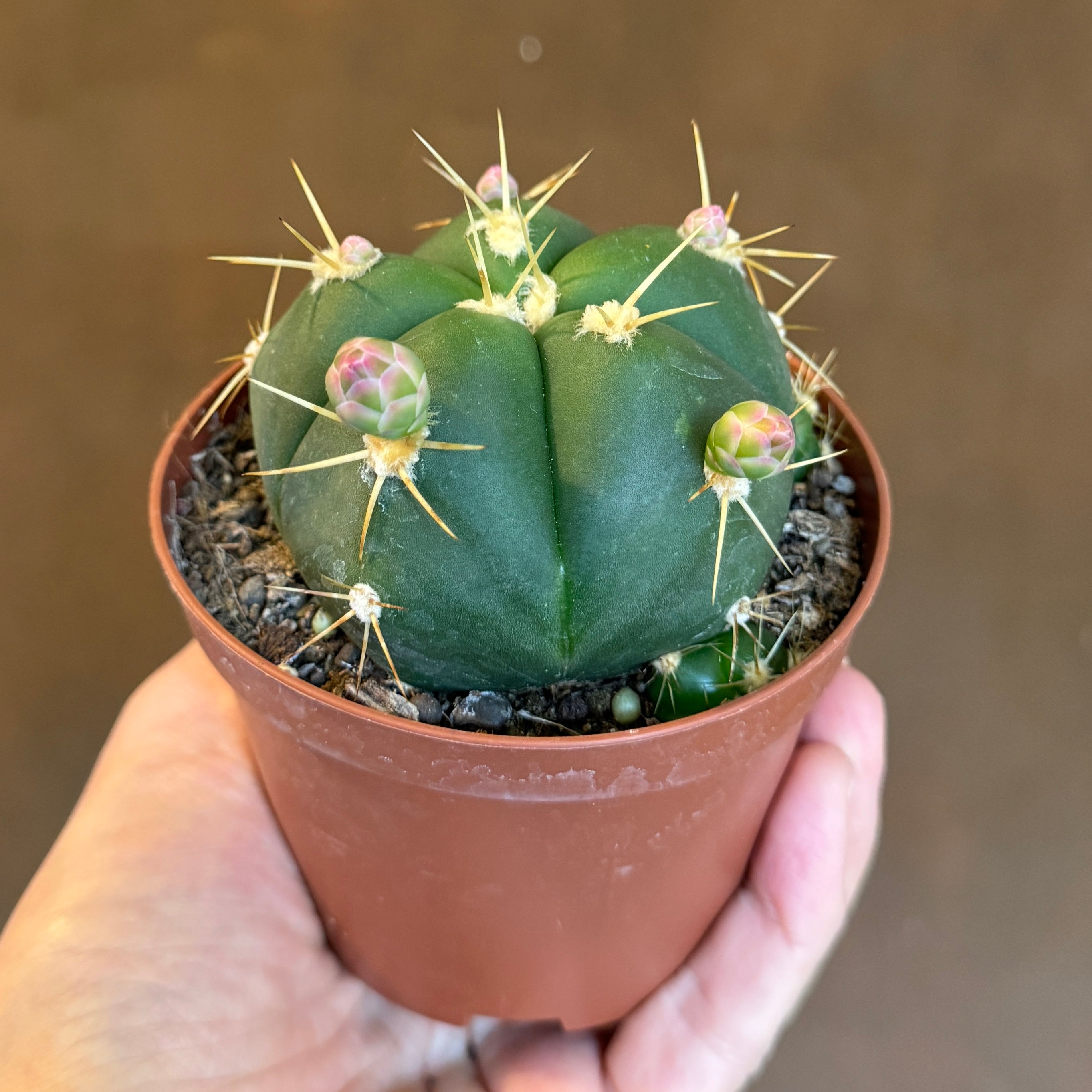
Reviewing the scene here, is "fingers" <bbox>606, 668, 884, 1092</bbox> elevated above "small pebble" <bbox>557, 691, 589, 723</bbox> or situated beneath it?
situated beneath

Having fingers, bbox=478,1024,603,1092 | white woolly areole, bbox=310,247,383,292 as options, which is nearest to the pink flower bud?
white woolly areole, bbox=310,247,383,292

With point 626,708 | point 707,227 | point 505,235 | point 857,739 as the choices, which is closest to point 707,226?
point 707,227

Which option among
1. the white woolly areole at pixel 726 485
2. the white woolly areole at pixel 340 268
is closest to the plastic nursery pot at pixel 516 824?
the white woolly areole at pixel 726 485

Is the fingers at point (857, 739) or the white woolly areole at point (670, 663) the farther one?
the fingers at point (857, 739)

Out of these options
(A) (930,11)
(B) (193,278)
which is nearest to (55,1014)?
(B) (193,278)

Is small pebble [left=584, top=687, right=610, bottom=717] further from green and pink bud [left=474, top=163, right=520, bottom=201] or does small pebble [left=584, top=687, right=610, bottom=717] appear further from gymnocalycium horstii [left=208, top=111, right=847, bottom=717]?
green and pink bud [left=474, top=163, right=520, bottom=201]

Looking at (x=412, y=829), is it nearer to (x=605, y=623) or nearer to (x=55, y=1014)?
(x=605, y=623)

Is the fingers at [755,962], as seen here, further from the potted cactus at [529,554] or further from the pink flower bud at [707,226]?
the pink flower bud at [707,226]
